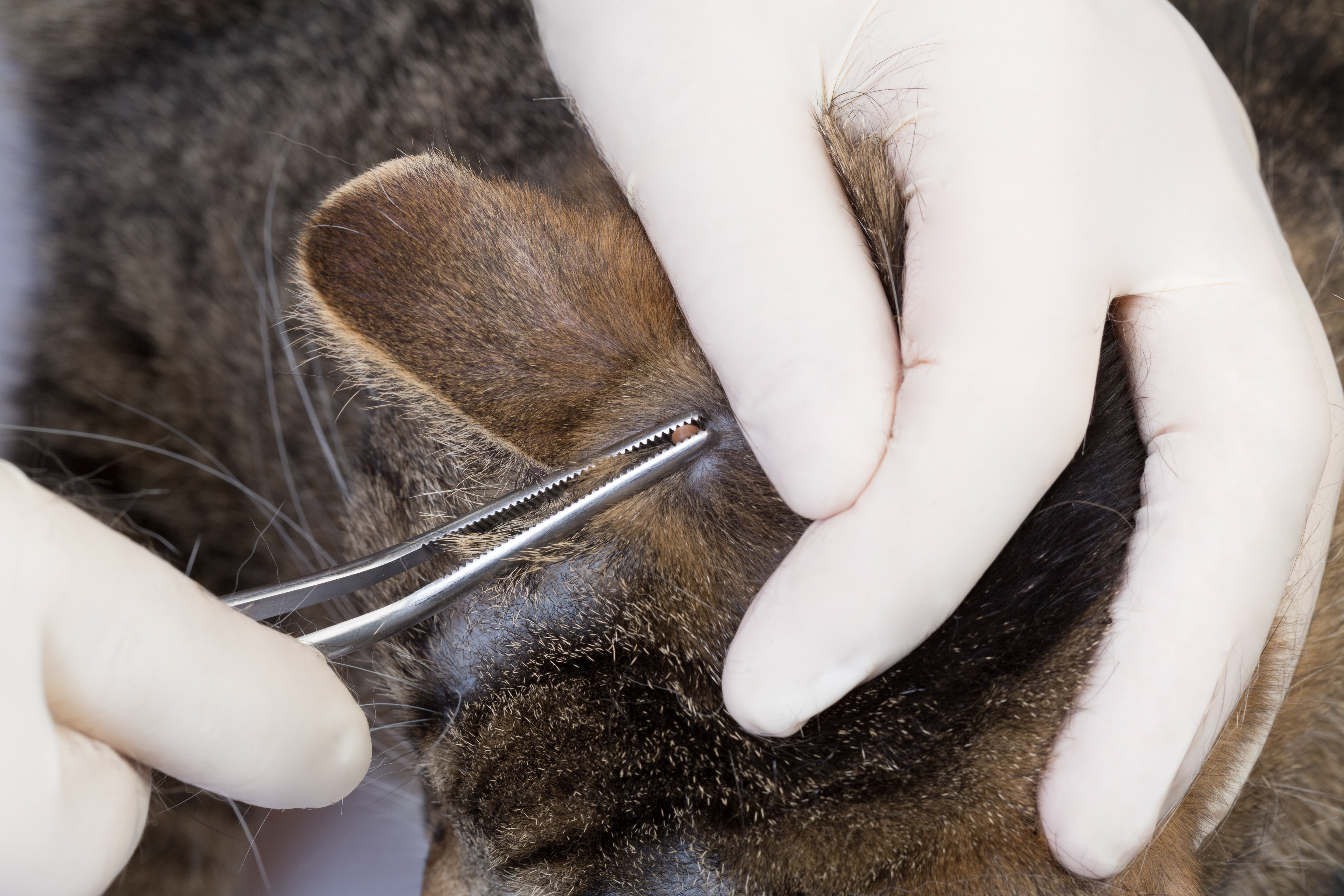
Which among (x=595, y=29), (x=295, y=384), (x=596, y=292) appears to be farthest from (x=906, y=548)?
(x=295, y=384)

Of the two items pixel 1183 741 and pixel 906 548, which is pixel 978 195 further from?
pixel 1183 741

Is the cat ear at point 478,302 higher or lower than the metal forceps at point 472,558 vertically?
higher

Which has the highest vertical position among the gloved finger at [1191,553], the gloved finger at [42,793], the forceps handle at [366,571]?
the gloved finger at [42,793]

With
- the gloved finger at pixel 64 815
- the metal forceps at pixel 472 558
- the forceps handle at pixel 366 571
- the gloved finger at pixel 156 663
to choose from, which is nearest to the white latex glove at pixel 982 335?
the metal forceps at pixel 472 558

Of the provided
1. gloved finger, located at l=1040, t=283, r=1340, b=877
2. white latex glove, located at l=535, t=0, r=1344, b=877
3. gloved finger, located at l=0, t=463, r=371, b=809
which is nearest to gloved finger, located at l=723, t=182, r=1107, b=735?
white latex glove, located at l=535, t=0, r=1344, b=877

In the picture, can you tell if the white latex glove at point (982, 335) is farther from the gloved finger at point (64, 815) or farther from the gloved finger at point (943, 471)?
the gloved finger at point (64, 815)

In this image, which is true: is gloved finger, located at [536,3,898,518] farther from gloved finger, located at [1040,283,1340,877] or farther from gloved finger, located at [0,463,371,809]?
gloved finger, located at [0,463,371,809]

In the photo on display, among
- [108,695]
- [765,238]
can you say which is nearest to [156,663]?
[108,695]

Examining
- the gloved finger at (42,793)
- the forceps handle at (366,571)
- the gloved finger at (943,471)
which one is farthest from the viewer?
the forceps handle at (366,571)
